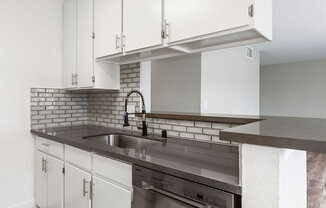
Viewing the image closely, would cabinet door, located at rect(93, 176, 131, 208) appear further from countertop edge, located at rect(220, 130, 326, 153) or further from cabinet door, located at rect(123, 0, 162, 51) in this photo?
cabinet door, located at rect(123, 0, 162, 51)

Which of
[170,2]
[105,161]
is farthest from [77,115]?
[170,2]

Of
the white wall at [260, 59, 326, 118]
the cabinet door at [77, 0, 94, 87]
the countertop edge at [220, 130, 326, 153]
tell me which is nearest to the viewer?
the countertop edge at [220, 130, 326, 153]

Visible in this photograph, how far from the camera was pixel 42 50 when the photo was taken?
249cm

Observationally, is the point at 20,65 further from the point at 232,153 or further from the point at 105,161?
the point at 232,153

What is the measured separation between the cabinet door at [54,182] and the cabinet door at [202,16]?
1576mm

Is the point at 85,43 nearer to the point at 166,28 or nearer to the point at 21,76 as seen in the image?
the point at 21,76

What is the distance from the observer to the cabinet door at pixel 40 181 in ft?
7.23

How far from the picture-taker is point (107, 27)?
1935mm

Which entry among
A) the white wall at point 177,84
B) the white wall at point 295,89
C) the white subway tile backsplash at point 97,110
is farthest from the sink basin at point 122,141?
the white wall at point 295,89

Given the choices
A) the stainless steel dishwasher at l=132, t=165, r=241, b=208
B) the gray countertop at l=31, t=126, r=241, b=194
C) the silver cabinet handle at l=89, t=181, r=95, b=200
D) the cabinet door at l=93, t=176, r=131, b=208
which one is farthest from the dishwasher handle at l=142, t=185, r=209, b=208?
the silver cabinet handle at l=89, t=181, r=95, b=200

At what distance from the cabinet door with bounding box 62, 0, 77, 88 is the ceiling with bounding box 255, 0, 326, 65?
9.14 ft

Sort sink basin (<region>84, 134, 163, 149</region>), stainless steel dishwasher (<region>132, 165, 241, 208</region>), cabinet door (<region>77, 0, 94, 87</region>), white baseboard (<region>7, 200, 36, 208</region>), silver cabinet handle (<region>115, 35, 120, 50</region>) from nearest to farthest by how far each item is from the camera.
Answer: stainless steel dishwasher (<region>132, 165, 241, 208</region>), silver cabinet handle (<region>115, 35, 120, 50</region>), sink basin (<region>84, 134, 163, 149</region>), cabinet door (<region>77, 0, 94, 87</region>), white baseboard (<region>7, 200, 36, 208</region>)

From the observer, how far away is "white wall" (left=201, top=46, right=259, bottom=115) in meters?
3.56

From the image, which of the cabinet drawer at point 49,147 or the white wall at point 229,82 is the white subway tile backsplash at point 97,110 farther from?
the white wall at point 229,82
